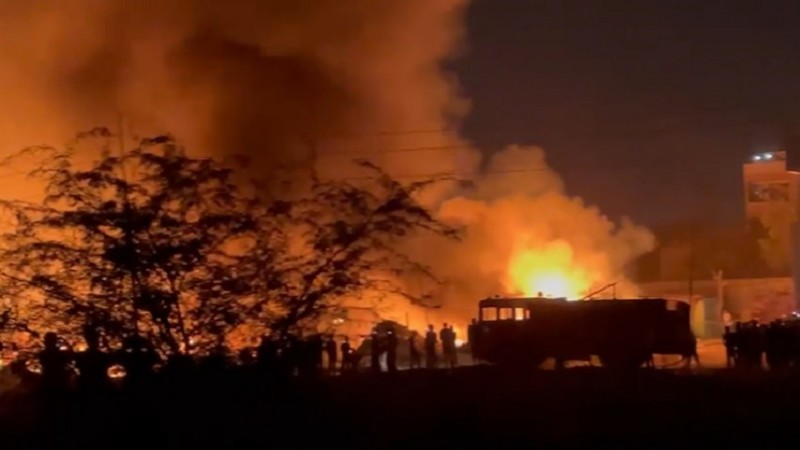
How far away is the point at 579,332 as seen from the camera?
1031 inches

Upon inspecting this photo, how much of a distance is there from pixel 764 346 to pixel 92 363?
1452cm

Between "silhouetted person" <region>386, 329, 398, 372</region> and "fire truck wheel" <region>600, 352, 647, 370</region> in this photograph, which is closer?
"silhouetted person" <region>386, 329, 398, 372</region>

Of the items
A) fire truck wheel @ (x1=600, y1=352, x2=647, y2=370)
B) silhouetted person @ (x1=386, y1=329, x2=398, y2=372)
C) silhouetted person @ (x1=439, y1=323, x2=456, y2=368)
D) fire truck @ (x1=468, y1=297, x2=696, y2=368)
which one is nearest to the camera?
silhouetted person @ (x1=386, y1=329, x2=398, y2=372)

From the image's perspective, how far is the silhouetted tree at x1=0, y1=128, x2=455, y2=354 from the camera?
1270 cm

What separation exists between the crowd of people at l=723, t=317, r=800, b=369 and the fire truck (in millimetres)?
1597

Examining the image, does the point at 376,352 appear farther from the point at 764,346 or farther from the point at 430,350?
the point at 764,346

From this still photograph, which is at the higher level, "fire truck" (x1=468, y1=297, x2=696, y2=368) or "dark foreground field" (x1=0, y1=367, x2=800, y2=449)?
"fire truck" (x1=468, y1=297, x2=696, y2=368)

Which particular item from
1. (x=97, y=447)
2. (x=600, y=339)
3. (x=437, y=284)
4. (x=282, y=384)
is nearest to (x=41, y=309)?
(x=97, y=447)

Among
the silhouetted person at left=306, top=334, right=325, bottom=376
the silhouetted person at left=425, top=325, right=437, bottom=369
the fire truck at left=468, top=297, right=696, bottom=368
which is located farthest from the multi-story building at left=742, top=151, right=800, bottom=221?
the silhouetted person at left=306, top=334, right=325, bottom=376

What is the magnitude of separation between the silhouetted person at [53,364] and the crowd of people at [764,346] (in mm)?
13353

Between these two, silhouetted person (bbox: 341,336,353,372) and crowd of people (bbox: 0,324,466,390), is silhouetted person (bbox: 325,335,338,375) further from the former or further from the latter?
silhouetted person (bbox: 341,336,353,372)

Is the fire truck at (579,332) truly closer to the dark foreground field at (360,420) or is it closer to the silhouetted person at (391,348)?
the silhouetted person at (391,348)

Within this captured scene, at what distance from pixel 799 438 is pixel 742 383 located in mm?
5750

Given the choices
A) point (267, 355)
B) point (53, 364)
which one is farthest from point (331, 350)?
point (53, 364)
